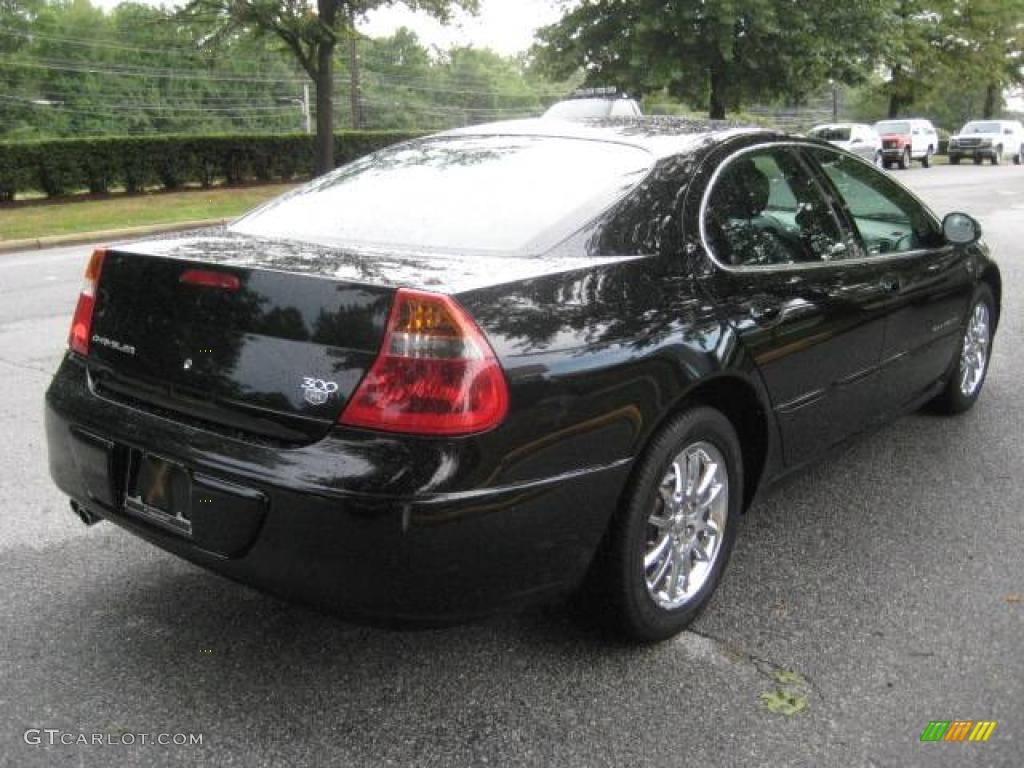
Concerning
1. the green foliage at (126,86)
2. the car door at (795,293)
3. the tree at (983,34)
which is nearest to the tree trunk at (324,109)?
the car door at (795,293)

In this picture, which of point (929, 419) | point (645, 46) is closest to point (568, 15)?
point (645, 46)

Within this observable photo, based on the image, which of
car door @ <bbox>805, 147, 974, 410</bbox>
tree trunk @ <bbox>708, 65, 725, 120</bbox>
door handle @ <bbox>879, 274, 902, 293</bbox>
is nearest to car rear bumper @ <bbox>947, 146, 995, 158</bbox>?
tree trunk @ <bbox>708, 65, 725, 120</bbox>

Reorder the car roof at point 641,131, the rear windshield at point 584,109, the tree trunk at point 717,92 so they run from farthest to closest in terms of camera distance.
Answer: the tree trunk at point 717,92, the rear windshield at point 584,109, the car roof at point 641,131

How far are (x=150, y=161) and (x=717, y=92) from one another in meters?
13.2

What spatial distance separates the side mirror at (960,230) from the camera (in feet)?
14.1

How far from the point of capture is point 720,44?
2170 centimetres

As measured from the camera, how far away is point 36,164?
61.4ft

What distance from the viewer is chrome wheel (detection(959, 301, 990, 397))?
495 centimetres

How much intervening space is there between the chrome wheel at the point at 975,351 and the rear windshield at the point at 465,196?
2669 millimetres

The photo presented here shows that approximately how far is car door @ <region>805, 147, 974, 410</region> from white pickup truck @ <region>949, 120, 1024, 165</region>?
39.0 metres

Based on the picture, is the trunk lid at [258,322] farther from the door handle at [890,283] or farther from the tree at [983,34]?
the tree at [983,34]

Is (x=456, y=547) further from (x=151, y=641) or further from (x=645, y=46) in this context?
(x=645, y=46)

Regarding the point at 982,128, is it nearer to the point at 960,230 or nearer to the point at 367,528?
the point at 960,230

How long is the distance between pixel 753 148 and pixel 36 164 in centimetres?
1856
